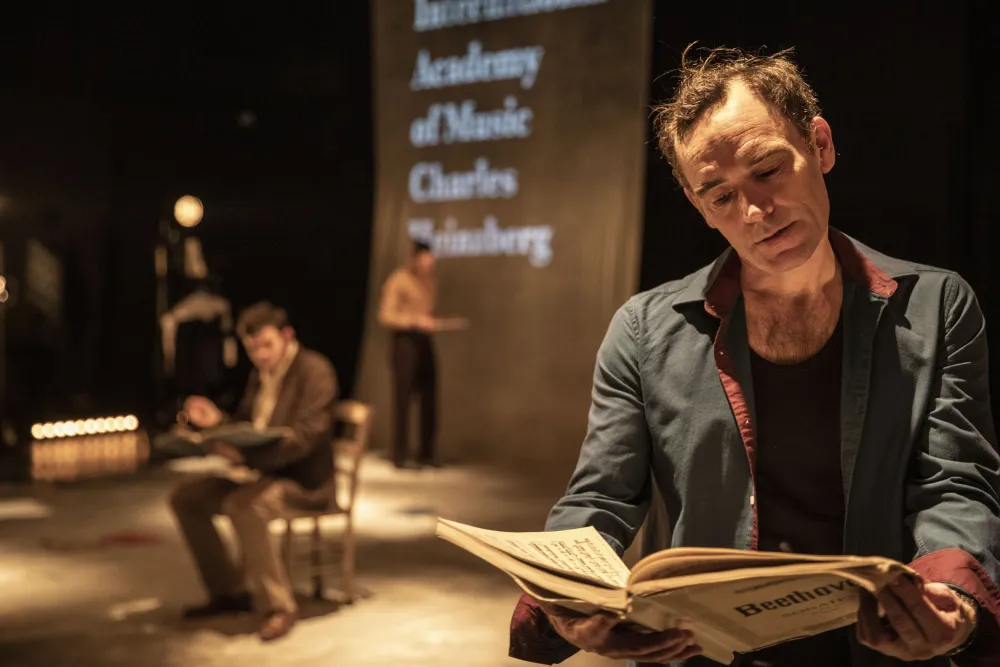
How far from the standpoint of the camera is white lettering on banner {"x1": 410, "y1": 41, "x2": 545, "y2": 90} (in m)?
6.77

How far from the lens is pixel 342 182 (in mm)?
7773

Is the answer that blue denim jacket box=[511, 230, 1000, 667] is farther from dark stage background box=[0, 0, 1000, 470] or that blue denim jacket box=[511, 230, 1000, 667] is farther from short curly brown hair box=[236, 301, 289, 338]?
short curly brown hair box=[236, 301, 289, 338]

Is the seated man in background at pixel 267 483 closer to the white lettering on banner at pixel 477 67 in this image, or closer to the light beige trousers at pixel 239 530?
the light beige trousers at pixel 239 530

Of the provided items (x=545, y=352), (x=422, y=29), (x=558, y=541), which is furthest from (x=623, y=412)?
(x=422, y=29)

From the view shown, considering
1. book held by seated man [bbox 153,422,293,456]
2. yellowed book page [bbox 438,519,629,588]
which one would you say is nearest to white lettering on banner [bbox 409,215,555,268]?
book held by seated man [bbox 153,422,293,456]

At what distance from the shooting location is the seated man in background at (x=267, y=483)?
363 centimetres

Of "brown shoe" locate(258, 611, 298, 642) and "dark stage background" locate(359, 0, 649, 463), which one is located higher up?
"dark stage background" locate(359, 0, 649, 463)

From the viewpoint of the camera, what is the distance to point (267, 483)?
372 centimetres

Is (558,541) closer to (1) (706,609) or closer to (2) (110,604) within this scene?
(1) (706,609)

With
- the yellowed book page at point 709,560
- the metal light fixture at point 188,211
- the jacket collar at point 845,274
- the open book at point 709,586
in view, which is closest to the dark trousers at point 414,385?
the metal light fixture at point 188,211

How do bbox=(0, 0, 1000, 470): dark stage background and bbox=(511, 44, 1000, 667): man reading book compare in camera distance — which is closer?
bbox=(511, 44, 1000, 667): man reading book

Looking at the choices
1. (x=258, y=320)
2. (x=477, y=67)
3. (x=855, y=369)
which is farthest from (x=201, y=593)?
(x=477, y=67)

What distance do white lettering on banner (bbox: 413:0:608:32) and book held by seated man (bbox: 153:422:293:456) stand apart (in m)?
3.91

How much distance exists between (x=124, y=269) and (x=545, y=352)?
3194 millimetres
